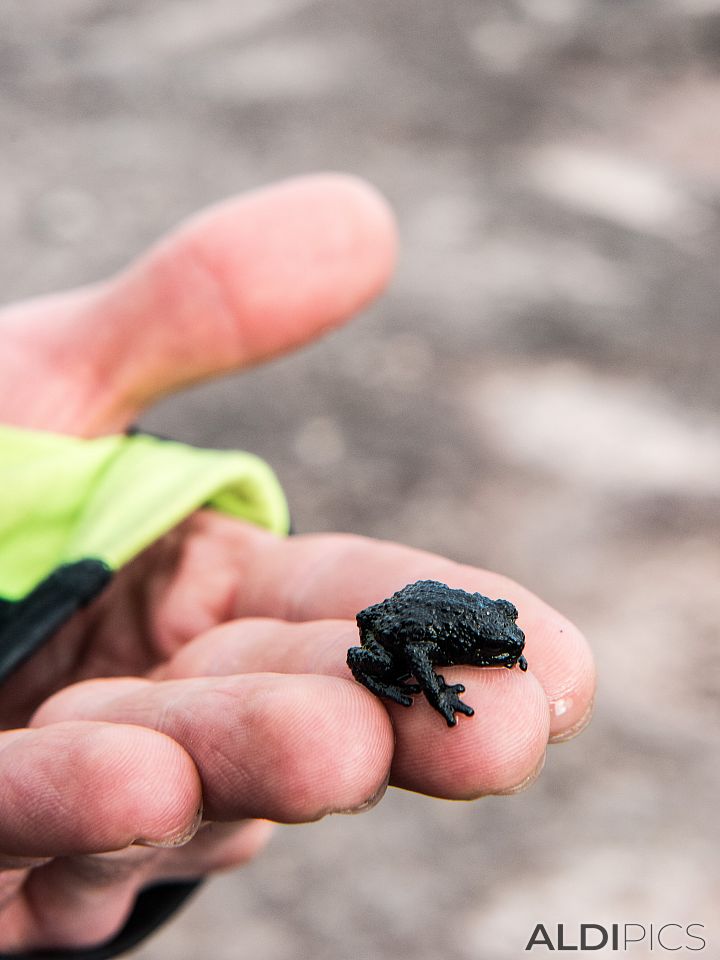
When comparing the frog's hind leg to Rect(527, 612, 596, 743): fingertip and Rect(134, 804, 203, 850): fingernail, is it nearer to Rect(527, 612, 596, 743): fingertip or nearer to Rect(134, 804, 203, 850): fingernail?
Rect(527, 612, 596, 743): fingertip

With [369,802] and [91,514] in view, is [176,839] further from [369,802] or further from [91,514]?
[91,514]

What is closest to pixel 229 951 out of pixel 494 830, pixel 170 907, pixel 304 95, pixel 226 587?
pixel 170 907

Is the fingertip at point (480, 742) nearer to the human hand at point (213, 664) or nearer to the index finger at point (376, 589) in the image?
the human hand at point (213, 664)

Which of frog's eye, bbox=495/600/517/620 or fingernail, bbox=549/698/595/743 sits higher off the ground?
frog's eye, bbox=495/600/517/620

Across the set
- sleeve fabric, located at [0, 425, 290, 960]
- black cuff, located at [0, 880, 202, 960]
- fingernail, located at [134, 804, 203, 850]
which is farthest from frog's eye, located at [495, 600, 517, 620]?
black cuff, located at [0, 880, 202, 960]

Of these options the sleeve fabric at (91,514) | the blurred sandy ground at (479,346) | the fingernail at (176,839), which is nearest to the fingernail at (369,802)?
the fingernail at (176,839)

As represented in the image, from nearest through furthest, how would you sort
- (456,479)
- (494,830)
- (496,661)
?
(496,661) → (494,830) → (456,479)

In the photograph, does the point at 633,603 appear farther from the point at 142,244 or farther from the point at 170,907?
the point at 142,244
